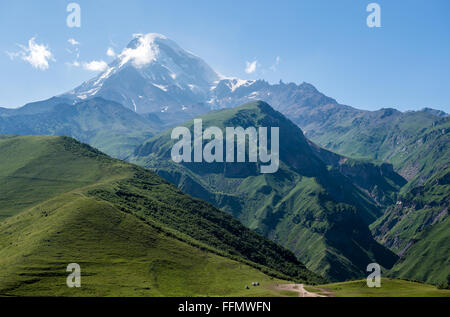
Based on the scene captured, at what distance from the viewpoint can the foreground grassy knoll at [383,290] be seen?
15812 centimetres

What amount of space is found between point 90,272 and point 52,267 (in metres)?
16.1

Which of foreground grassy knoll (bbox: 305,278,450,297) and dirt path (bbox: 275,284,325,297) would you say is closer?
foreground grassy knoll (bbox: 305,278,450,297)

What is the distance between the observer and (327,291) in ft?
562

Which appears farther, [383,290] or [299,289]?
[299,289]

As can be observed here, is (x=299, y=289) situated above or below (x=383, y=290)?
above

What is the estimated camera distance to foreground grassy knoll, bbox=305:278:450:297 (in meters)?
158

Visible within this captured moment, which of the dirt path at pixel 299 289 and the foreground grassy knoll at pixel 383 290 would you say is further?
the dirt path at pixel 299 289

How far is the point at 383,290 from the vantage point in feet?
575
